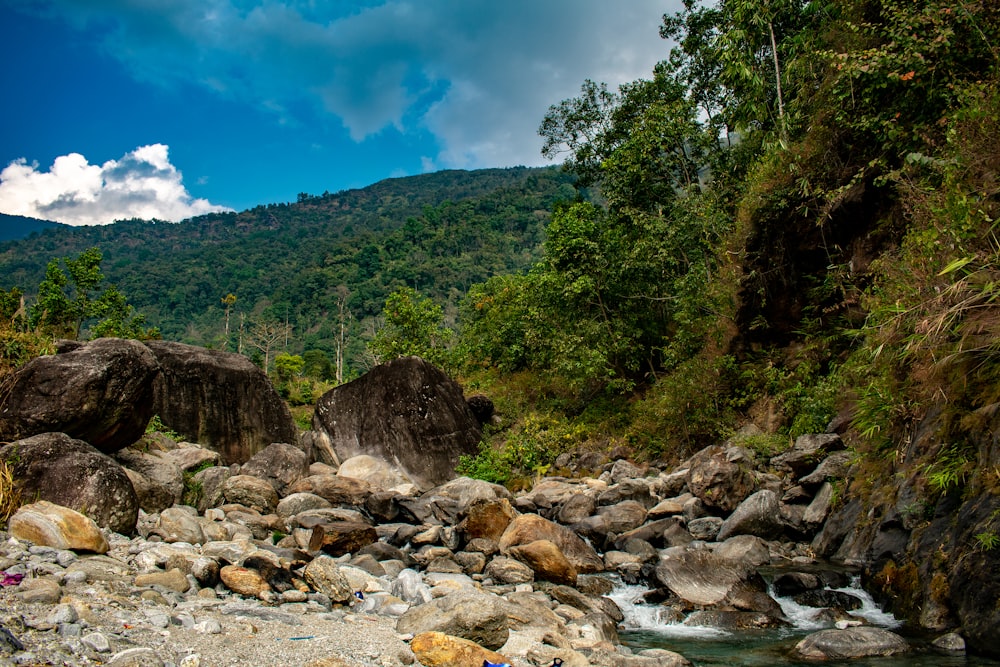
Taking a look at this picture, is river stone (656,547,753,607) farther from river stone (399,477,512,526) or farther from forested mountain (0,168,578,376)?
forested mountain (0,168,578,376)

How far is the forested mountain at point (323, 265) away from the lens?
8025cm

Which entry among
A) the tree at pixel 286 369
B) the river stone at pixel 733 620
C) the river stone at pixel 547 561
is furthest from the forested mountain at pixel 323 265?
the river stone at pixel 733 620

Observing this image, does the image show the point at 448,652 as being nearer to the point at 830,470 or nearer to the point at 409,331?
the point at 830,470

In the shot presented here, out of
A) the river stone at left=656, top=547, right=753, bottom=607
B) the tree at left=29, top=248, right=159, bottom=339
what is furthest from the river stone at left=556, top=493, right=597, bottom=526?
the tree at left=29, top=248, right=159, bottom=339

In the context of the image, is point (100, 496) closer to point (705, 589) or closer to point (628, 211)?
point (705, 589)

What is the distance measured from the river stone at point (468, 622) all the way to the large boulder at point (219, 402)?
43.0 ft

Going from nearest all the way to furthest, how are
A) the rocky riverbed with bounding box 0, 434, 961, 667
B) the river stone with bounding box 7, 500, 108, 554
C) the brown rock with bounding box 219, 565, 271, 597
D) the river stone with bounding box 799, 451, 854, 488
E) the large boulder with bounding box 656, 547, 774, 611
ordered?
the rocky riverbed with bounding box 0, 434, 961, 667 < the river stone with bounding box 7, 500, 108, 554 < the brown rock with bounding box 219, 565, 271, 597 < the large boulder with bounding box 656, 547, 774, 611 < the river stone with bounding box 799, 451, 854, 488

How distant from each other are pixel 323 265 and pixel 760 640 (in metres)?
96.9

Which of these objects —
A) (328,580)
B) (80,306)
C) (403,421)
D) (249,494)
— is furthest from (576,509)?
(80,306)

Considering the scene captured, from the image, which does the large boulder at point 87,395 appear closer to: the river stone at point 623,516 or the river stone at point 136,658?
the river stone at point 136,658

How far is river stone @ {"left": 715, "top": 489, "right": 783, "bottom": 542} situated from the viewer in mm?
9625

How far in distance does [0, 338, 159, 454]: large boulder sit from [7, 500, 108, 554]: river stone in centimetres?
246

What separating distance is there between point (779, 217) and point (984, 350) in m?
8.25

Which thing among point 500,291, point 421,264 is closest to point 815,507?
point 500,291
